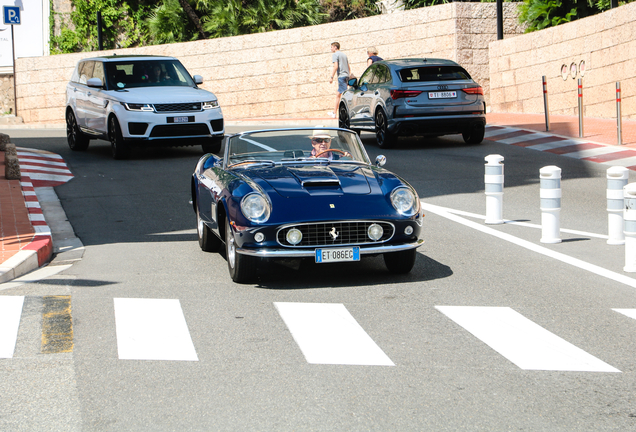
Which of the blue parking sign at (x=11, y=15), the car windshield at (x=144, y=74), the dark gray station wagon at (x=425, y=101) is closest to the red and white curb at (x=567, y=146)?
the dark gray station wagon at (x=425, y=101)

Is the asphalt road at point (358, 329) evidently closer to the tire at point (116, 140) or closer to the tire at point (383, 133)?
the tire at point (116, 140)

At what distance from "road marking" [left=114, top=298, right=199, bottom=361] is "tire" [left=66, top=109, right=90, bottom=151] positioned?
11915mm

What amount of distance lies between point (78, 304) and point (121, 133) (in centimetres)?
967

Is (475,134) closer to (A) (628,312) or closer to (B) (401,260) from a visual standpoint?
(B) (401,260)

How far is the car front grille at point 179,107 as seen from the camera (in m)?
16.2

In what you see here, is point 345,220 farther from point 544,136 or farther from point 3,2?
point 3,2

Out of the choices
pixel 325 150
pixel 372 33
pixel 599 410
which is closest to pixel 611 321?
pixel 599 410

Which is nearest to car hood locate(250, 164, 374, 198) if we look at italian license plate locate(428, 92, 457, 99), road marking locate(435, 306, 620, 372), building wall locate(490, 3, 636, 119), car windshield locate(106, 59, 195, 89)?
road marking locate(435, 306, 620, 372)

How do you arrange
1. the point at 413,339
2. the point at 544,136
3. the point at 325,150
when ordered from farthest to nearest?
the point at 544,136, the point at 325,150, the point at 413,339

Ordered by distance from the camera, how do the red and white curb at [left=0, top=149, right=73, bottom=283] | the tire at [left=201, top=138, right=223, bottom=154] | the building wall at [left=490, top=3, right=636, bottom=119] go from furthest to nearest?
the building wall at [left=490, top=3, right=636, bottom=119]
the tire at [left=201, top=138, right=223, bottom=154]
the red and white curb at [left=0, top=149, right=73, bottom=283]

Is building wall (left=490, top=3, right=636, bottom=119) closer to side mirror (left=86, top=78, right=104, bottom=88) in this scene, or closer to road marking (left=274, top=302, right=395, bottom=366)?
side mirror (left=86, top=78, right=104, bottom=88)

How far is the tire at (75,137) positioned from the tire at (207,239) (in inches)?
390

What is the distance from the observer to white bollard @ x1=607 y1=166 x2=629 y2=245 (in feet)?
28.3

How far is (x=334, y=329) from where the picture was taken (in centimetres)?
609
